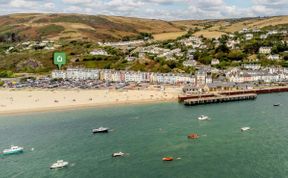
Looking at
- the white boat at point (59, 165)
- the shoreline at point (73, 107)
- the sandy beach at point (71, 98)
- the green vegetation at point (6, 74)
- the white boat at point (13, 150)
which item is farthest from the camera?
the green vegetation at point (6, 74)

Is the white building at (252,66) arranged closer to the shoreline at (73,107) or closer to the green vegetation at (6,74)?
the shoreline at (73,107)

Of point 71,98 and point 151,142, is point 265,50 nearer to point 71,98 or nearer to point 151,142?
point 71,98

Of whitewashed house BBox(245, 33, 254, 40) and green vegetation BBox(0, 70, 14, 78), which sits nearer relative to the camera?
green vegetation BBox(0, 70, 14, 78)

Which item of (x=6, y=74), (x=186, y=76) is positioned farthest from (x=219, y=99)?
(x=6, y=74)

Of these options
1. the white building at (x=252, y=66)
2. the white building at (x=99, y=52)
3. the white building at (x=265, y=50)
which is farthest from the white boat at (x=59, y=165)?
the white building at (x=265, y=50)

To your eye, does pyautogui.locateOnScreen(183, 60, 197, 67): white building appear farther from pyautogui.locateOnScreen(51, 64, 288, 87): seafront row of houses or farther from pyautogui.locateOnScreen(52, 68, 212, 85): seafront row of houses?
pyautogui.locateOnScreen(52, 68, 212, 85): seafront row of houses

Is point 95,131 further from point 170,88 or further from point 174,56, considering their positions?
point 174,56

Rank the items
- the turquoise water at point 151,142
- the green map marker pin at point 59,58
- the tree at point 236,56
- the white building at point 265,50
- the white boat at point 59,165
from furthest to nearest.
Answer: the green map marker pin at point 59,58
the white building at point 265,50
the tree at point 236,56
the white boat at point 59,165
the turquoise water at point 151,142

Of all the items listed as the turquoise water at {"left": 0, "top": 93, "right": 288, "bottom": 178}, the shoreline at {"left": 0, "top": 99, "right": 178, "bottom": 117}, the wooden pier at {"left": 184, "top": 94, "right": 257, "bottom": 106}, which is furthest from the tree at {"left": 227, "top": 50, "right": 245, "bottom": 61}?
the turquoise water at {"left": 0, "top": 93, "right": 288, "bottom": 178}
